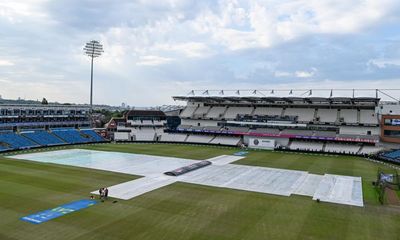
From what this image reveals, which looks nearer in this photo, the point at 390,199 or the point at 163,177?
the point at 390,199

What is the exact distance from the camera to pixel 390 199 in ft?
91.4

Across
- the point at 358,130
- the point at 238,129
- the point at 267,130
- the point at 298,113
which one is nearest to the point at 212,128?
the point at 238,129

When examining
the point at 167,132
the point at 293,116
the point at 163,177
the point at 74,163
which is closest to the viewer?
the point at 163,177

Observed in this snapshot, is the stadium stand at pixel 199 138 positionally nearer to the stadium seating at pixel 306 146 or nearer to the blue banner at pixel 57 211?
the stadium seating at pixel 306 146

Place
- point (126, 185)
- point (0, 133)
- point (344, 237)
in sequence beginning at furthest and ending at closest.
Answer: point (0, 133)
point (126, 185)
point (344, 237)

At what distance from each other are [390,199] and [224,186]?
1520cm

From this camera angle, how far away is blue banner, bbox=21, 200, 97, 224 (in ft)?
67.7

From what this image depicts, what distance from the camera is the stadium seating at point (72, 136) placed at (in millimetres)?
65406

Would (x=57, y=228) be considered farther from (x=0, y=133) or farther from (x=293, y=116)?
(x=293, y=116)

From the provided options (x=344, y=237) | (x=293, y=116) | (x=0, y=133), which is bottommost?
(x=344, y=237)

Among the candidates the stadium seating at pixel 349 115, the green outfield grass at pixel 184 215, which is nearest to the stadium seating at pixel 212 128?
the stadium seating at pixel 349 115

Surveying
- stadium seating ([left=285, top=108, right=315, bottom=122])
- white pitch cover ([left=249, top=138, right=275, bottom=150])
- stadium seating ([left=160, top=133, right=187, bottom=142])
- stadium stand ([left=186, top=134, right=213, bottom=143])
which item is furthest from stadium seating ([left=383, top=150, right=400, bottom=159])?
stadium seating ([left=160, top=133, right=187, bottom=142])

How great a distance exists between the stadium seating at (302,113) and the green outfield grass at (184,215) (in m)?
37.3

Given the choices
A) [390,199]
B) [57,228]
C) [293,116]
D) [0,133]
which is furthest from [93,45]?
[390,199]
